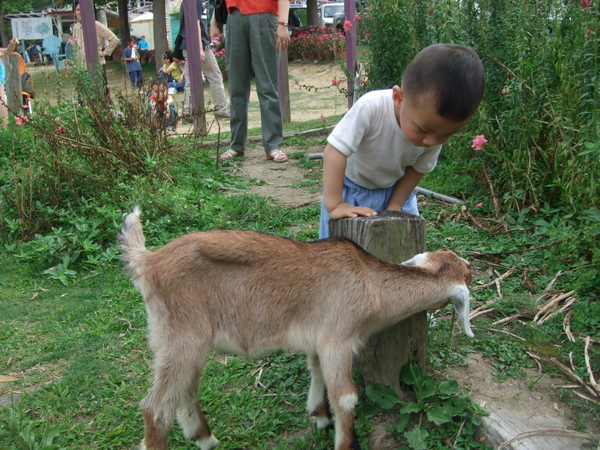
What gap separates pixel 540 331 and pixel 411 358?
0.93 m

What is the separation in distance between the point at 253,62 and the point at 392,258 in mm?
4852

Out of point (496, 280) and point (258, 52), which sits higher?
point (258, 52)

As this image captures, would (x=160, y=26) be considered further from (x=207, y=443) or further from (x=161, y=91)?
(x=207, y=443)

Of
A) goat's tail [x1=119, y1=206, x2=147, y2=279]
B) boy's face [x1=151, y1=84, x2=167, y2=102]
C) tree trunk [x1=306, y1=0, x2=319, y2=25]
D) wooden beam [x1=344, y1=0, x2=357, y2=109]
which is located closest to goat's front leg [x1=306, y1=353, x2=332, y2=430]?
goat's tail [x1=119, y1=206, x2=147, y2=279]

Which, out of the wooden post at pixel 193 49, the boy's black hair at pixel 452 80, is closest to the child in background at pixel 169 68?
the wooden post at pixel 193 49

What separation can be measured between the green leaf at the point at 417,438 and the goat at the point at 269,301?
0.80ft

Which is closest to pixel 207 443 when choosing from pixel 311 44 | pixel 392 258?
pixel 392 258

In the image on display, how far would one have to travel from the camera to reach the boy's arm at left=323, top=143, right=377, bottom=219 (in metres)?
2.82

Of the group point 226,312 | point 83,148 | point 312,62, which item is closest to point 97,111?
point 83,148

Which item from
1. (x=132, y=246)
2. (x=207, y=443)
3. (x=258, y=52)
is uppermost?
(x=258, y=52)

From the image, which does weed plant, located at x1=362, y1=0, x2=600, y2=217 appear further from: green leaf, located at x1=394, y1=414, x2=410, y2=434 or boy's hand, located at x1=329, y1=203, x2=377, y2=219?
green leaf, located at x1=394, y1=414, x2=410, y2=434

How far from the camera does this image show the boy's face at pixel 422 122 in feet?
8.18

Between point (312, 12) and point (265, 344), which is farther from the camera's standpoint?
point (312, 12)

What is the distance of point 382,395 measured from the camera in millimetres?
2748
